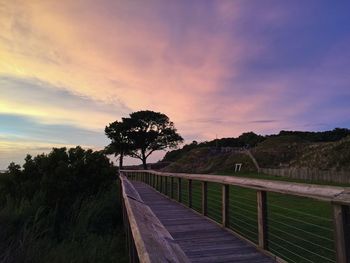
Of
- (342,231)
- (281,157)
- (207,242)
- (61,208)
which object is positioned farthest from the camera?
(281,157)

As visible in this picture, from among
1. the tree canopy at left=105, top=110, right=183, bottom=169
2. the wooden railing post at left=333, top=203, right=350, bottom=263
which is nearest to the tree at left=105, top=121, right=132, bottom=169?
the tree canopy at left=105, top=110, right=183, bottom=169

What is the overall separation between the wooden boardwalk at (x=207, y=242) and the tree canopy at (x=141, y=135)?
53.8 metres

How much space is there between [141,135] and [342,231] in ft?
195

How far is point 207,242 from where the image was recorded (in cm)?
655

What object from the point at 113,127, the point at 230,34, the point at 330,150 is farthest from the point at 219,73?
the point at 113,127

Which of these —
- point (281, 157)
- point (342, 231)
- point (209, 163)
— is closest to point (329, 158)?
point (281, 157)

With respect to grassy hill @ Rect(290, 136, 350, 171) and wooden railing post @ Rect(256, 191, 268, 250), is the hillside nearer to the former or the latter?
grassy hill @ Rect(290, 136, 350, 171)

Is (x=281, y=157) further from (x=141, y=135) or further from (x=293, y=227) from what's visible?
(x=293, y=227)

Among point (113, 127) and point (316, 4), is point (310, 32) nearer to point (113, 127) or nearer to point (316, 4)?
point (316, 4)

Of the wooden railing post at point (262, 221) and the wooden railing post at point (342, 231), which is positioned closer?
the wooden railing post at point (342, 231)

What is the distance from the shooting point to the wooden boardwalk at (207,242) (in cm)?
556

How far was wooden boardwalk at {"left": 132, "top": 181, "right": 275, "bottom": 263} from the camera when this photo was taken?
5564mm

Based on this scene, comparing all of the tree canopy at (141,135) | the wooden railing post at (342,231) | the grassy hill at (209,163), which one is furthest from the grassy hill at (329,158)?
the wooden railing post at (342,231)

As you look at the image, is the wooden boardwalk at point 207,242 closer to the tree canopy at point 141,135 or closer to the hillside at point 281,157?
the hillside at point 281,157
